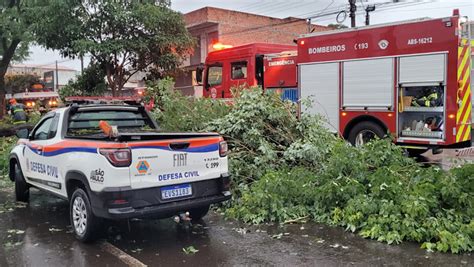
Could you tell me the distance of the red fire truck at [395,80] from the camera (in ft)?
31.0

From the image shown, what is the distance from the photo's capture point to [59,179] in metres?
6.18

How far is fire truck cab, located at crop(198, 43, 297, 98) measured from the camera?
13180 millimetres

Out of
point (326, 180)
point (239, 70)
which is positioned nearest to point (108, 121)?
point (326, 180)

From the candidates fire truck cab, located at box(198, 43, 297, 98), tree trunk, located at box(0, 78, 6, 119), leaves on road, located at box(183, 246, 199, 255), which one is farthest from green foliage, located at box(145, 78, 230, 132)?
tree trunk, located at box(0, 78, 6, 119)

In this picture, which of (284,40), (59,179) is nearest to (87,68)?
(59,179)

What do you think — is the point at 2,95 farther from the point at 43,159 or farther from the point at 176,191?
the point at 176,191

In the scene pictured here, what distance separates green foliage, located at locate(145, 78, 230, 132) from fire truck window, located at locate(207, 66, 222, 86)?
4707mm

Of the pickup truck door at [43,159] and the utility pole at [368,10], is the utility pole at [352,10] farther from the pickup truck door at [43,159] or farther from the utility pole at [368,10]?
the pickup truck door at [43,159]

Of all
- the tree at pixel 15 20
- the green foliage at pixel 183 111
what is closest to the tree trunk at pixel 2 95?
the tree at pixel 15 20

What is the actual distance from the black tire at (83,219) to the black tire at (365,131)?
6.94 meters

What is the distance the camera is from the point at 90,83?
18906 mm

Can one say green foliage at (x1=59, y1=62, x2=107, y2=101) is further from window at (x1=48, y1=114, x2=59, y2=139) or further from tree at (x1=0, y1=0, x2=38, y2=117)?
window at (x1=48, y1=114, x2=59, y2=139)

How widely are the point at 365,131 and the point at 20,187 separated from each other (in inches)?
293

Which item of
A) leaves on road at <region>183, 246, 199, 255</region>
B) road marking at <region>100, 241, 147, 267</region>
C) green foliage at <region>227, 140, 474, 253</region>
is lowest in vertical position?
leaves on road at <region>183, 246, 199, 255</region>
